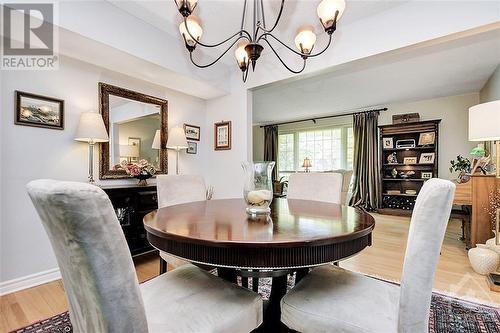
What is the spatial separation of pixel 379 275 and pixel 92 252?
97.7 inches

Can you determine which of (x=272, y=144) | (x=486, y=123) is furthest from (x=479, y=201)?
(x=272, y=144)

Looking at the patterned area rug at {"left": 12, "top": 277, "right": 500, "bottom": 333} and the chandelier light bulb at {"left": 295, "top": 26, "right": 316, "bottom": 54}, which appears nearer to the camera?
the patterned area rug at {"left": 12, "top": 277, "right": 500, "bottom": 333}

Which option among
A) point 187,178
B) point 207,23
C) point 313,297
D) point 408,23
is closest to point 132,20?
point 207,23

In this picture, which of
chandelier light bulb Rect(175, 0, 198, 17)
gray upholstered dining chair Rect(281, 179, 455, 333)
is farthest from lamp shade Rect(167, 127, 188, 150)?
gray upholstered dining chair Rect(281, 179, 455, 333)

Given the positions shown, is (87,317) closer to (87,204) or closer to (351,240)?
(87,204)

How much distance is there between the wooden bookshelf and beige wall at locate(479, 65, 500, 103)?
2.59 ft

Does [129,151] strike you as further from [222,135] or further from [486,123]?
[486,123]

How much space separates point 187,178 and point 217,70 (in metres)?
1.73

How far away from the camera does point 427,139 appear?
198 inches

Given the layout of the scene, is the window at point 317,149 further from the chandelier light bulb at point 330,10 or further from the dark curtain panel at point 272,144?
the chandelier light bulb at point 330,10

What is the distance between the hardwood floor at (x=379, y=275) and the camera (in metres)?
1.71

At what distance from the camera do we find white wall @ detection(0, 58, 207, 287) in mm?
1988

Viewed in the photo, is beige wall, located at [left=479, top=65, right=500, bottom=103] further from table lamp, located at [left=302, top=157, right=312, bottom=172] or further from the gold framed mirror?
the gold framed mirror

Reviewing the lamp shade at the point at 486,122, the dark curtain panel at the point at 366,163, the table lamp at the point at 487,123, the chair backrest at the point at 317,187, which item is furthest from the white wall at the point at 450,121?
the chair backrest at the point at 317,187
